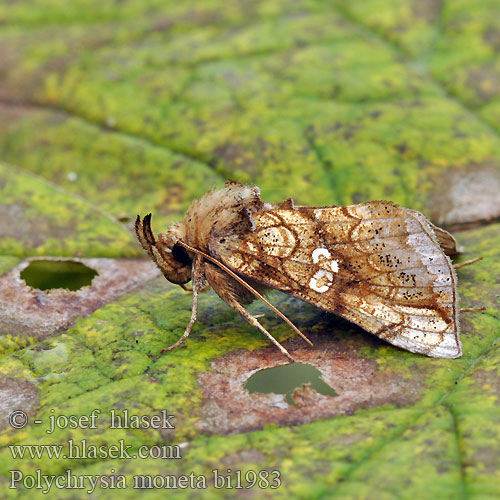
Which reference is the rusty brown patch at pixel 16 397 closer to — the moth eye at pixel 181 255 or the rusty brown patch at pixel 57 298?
the rusty brown patch at pixel 57 298

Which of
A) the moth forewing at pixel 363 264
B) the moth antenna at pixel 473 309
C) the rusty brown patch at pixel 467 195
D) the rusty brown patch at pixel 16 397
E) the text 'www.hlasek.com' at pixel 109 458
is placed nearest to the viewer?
the text 'www.hlasek.com' at pixel 109 458

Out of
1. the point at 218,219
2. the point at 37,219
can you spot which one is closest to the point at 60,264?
the point at 37,219

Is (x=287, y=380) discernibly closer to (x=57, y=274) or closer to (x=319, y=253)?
(x=319, y=253)

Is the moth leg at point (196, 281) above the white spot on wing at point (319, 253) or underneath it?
underneath

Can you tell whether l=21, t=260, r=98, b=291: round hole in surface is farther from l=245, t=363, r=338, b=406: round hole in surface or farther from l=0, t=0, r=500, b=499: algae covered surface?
l=245, t=363, r=338, b=406: round hole in surface
